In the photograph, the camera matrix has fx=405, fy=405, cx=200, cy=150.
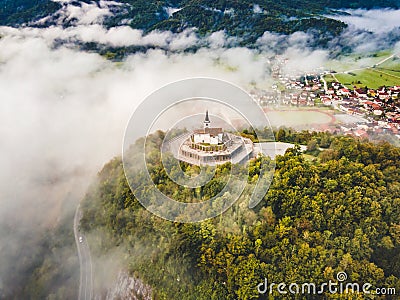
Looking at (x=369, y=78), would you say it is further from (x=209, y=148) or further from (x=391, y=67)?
(x=209, y=148)

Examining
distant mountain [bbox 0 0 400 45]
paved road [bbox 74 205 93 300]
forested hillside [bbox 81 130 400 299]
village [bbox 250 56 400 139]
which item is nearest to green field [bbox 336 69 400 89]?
village [bbox 250 56 400 139]

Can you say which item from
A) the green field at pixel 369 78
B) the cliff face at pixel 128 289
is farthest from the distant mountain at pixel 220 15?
the cliff face at pixel 128 289

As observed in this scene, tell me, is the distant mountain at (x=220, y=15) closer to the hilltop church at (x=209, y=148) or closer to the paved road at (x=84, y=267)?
the paved road at (x=84, y=267)

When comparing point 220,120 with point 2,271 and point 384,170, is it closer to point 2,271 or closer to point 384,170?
point 384,170

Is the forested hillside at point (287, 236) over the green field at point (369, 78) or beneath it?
over

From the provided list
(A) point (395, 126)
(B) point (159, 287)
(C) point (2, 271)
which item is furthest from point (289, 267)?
(A) point (395, 126)

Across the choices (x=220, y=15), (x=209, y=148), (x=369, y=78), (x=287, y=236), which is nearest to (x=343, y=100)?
(x=369, y=78)
